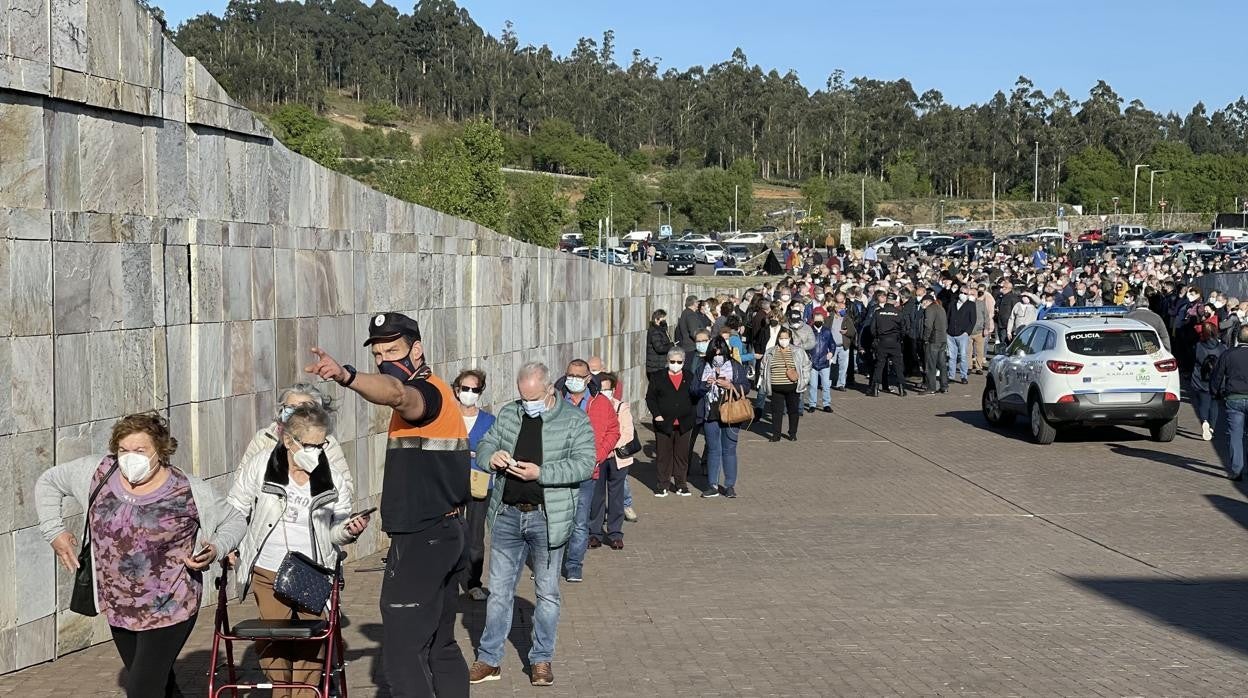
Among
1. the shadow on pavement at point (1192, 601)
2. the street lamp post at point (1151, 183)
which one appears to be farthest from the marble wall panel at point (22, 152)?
the street lamp post at point (1151, 183)

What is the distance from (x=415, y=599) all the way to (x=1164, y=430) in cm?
1511

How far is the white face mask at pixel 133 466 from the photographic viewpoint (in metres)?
5.86

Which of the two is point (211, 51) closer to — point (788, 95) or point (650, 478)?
point (788, 95)

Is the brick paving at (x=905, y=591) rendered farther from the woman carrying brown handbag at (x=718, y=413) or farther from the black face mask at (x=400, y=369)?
the black face mask at (x=400, y=369)

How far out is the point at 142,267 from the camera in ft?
27.5

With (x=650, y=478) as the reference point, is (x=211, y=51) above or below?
above

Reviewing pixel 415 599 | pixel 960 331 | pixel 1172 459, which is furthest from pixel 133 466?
pixel 960 331

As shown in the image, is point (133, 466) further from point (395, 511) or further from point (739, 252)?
point (739, 252)

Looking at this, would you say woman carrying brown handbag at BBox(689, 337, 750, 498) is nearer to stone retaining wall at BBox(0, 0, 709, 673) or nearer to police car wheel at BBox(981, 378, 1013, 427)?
stone retaining wall at BBox(0, 0, 709, 673)

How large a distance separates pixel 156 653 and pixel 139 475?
727 mm

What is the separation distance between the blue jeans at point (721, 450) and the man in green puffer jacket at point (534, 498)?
7.47 metres

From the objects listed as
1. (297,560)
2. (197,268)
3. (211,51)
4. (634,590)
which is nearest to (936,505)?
(634,590)

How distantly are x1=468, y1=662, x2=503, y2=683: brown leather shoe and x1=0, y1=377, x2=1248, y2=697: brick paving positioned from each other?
6cm

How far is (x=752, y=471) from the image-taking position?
17.3 meters
